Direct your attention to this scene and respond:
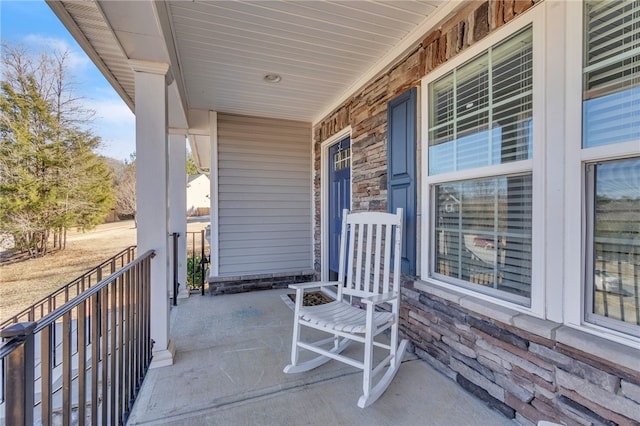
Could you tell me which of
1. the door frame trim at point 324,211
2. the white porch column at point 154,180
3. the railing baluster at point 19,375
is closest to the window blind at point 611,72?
the railing baluster at point 19,375

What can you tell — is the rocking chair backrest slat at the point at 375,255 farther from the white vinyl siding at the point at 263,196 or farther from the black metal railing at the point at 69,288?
the white vinyl siding at the point at 263,196

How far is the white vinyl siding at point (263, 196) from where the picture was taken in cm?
416

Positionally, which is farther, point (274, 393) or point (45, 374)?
point (274, 393)

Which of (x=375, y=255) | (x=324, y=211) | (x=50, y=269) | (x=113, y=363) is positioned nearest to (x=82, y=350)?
(x=113, y=363)

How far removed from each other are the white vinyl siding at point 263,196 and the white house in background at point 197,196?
1873 centimetres

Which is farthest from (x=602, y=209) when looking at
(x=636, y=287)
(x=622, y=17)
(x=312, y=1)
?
(x=312, y=1)

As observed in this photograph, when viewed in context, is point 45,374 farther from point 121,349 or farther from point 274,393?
point 274,393

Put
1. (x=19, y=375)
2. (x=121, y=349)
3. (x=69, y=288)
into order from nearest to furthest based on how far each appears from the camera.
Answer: (x=19, y=375) < (x=121, y=349) < (x=69, y=288)

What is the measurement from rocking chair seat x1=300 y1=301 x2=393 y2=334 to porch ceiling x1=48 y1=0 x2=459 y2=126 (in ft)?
6.73

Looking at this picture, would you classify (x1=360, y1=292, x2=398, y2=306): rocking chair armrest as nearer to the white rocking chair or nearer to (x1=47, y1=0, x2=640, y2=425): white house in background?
the white rocking chair

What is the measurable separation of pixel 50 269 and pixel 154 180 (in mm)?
8267

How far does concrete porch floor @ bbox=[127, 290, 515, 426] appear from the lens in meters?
1.63

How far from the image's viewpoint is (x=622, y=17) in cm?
125

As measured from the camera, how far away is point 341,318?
201 centimetres
